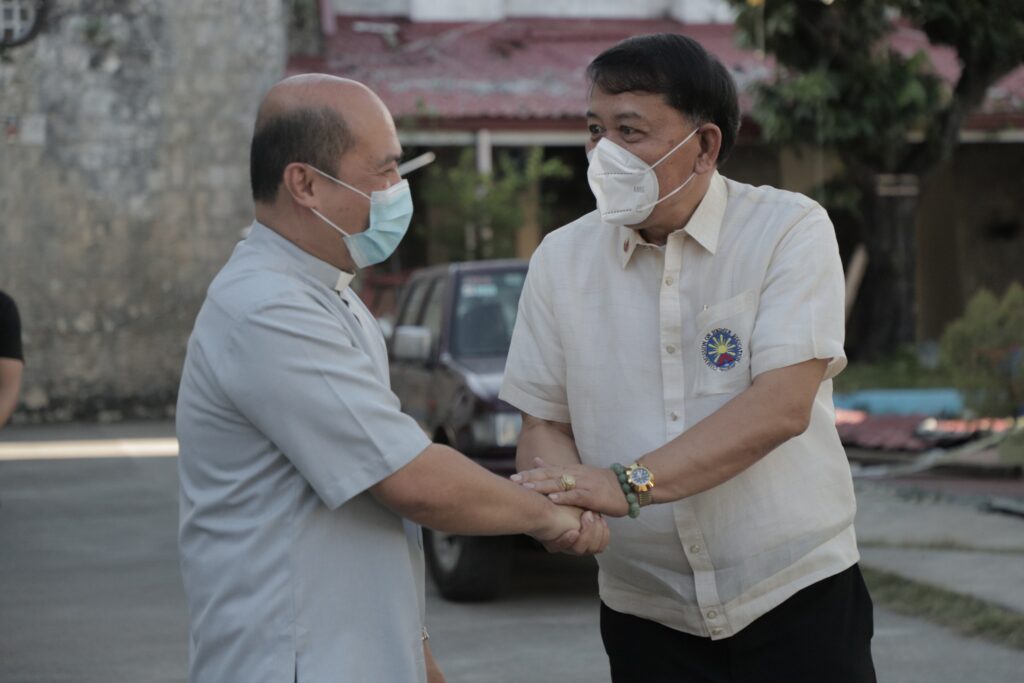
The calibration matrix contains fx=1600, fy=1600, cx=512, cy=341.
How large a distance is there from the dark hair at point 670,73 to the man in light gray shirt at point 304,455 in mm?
569

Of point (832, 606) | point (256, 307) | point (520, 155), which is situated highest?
point (256, 307)

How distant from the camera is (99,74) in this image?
23.4 m

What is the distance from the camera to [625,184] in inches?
134

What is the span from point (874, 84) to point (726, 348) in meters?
17.5

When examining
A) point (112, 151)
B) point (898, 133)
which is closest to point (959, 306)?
point (898, 133)

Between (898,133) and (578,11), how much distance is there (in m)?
7.52

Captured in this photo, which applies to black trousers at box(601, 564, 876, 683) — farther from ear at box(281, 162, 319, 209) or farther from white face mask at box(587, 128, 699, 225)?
ear at box(281, 162, 319, 209)

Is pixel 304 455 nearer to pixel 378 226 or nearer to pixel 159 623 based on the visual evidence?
pixel 378 226

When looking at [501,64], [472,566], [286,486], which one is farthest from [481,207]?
[286,486]

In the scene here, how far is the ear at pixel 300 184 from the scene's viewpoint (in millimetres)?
3039

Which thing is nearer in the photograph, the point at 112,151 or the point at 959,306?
the point at 112,151

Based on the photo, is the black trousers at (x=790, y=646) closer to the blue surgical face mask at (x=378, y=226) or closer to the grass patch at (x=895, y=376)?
the blue surgical face mask at (x=378, y=226)

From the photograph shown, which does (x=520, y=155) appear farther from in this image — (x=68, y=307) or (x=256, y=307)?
(x=256, y=307)

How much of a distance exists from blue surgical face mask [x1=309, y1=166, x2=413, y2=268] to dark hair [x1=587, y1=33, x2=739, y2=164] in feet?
1.71
